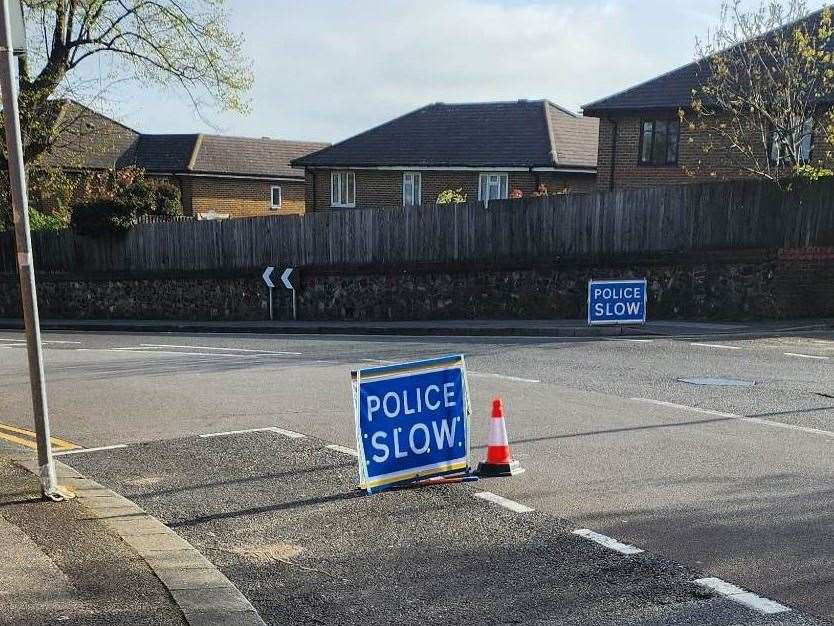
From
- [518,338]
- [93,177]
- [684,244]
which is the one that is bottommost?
[518,338]

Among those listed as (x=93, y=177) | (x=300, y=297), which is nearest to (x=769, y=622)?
(x=300, y=297)

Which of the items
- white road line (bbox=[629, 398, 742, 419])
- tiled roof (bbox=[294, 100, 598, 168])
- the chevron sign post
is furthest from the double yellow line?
tiled roof (bbox=[294, 100, 598, 168])

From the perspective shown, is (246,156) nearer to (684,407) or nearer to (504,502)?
(684,407)

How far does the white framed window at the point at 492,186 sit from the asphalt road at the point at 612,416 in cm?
1777

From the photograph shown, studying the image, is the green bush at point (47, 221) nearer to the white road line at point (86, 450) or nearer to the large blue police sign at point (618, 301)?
the large blue police sign at point (618, 301)

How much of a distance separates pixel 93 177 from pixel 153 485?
3266 cm

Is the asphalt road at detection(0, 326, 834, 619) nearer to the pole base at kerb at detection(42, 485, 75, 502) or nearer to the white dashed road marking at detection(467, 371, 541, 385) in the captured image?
the white dashed road marking at detection(467, 371, 541, 385)

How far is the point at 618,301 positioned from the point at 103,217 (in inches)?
780

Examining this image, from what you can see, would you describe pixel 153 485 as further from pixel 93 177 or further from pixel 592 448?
pixel 93 177

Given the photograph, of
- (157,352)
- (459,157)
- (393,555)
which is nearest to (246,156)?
(459,157)

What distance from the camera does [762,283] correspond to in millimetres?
19156

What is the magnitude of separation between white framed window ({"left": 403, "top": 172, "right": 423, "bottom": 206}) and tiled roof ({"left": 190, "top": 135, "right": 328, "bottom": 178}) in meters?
10.1

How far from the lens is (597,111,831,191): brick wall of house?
90.3 feet

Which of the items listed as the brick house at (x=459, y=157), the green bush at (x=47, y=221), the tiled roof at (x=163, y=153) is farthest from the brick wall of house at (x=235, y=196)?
the brick house at (x=459, y=157)
